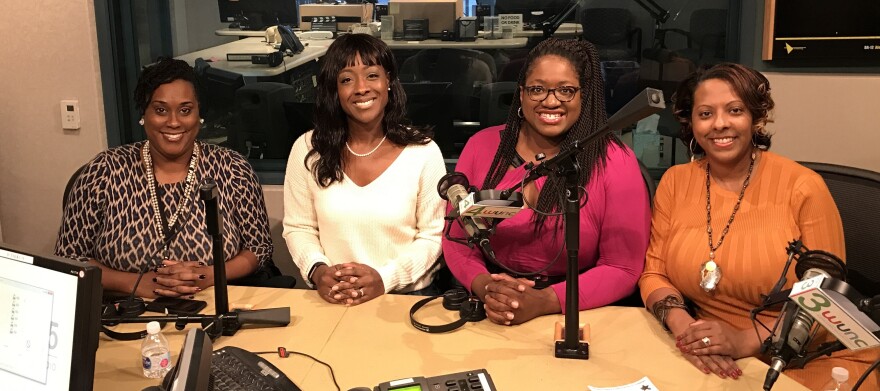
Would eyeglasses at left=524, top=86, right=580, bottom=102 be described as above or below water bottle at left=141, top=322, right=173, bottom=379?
above

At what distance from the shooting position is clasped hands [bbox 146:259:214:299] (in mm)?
2238

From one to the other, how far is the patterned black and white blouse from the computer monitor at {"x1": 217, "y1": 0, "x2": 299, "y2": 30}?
100 cm

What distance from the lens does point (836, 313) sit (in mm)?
1188

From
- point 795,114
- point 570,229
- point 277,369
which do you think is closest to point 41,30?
point 277,369

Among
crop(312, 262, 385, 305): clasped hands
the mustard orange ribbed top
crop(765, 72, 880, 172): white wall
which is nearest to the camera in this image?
the mustard orange ribbed top

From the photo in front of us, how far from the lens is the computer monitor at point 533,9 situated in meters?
3.13

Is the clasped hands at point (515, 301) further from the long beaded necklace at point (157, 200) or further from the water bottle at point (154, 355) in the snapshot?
the long beaded necklace at point (157, 200)

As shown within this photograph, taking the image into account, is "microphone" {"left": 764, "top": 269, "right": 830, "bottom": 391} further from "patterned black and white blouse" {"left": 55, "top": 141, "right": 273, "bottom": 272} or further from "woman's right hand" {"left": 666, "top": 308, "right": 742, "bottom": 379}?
"patterned black and white blouse" {"left": 55, "top": 141, "right": 273, "bottom": 272}

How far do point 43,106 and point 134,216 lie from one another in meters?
1.13

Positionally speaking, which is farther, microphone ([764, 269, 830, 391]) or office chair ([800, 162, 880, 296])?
office chair ([800, 162, 880, 296])

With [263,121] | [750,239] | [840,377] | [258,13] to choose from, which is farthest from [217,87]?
[840,377]

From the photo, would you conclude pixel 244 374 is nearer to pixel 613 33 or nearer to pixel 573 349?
pixel 573 349

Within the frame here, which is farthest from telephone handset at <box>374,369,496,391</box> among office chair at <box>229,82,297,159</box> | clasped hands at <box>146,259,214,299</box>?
office chair at <box>229,82,297,159</box>

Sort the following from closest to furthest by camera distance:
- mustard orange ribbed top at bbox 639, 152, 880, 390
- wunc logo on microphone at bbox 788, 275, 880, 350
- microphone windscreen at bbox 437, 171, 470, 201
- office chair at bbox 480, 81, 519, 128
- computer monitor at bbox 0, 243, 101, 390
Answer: wunc logo on microphone at bbox 788, 275, 880, 350 < computer monitor at bbox 0, 243, 101, 390 < microphone windscreen at bbox 437, 171, 470, 201 < mustard orange ribbed top at bbox 639, 152, 880, 390 < office chair at bbox 480, 81, 519, 128
